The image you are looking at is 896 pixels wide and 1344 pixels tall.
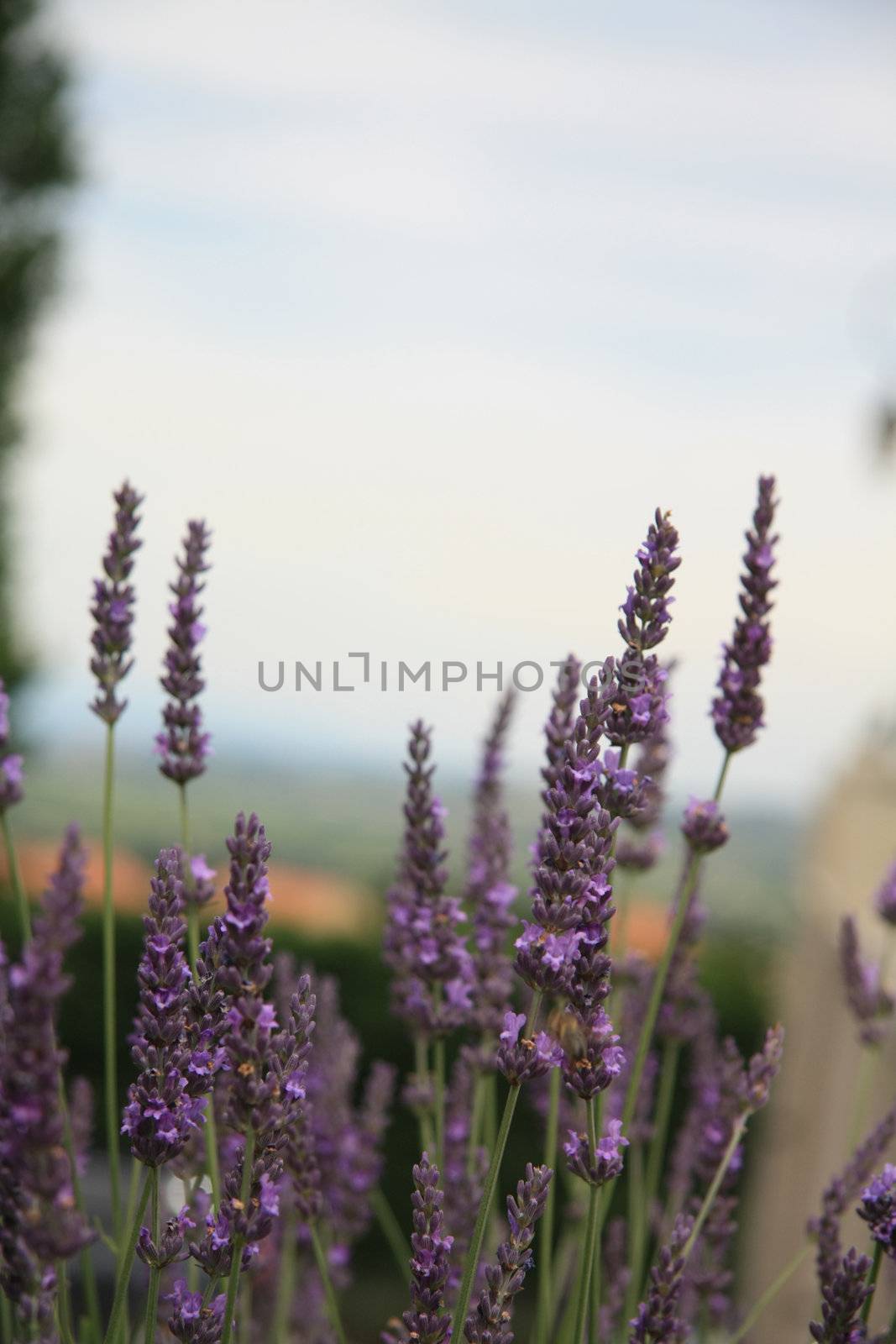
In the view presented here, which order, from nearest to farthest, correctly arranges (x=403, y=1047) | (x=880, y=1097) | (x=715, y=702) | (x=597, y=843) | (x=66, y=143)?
(x=597, y=843) < (x=715, y=702) < (x=880, y=1097) < (x=403, y=1047) < (x=66, y=143)

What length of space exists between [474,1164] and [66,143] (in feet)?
49.1

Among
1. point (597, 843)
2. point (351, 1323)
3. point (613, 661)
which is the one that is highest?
point (613, 661)

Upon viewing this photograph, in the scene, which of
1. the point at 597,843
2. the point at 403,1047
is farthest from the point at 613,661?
the point at 403,1047

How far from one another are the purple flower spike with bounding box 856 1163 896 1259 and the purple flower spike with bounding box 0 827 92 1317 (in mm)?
717

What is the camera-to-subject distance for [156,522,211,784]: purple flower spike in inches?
65.0

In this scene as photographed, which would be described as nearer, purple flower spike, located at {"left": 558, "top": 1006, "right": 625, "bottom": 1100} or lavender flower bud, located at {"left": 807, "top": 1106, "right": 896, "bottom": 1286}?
purple flower spike, located at {"left": 558, "top": 1006, "right": 625, "bottom": 1100}

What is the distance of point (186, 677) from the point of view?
169 cm

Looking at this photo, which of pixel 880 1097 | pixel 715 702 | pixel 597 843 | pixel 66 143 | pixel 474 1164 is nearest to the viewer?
pixel 597 843

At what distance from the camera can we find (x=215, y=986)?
47.5 inches

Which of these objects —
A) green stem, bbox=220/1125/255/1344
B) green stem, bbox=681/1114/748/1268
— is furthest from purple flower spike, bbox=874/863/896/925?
green stem, bbox=220/1125/255/1344

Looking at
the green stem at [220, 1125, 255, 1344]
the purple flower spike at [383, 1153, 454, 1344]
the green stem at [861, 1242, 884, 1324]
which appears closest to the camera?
the green stem at [220, 1125, 255, 1344]

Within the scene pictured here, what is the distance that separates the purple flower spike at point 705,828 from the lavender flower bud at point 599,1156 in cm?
46

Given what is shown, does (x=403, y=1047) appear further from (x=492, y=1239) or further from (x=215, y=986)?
(x=215, y=986)

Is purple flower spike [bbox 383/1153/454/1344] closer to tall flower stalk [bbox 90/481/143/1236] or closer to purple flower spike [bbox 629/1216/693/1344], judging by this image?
purple flower spike [bbox 629/1216/693/1344]
